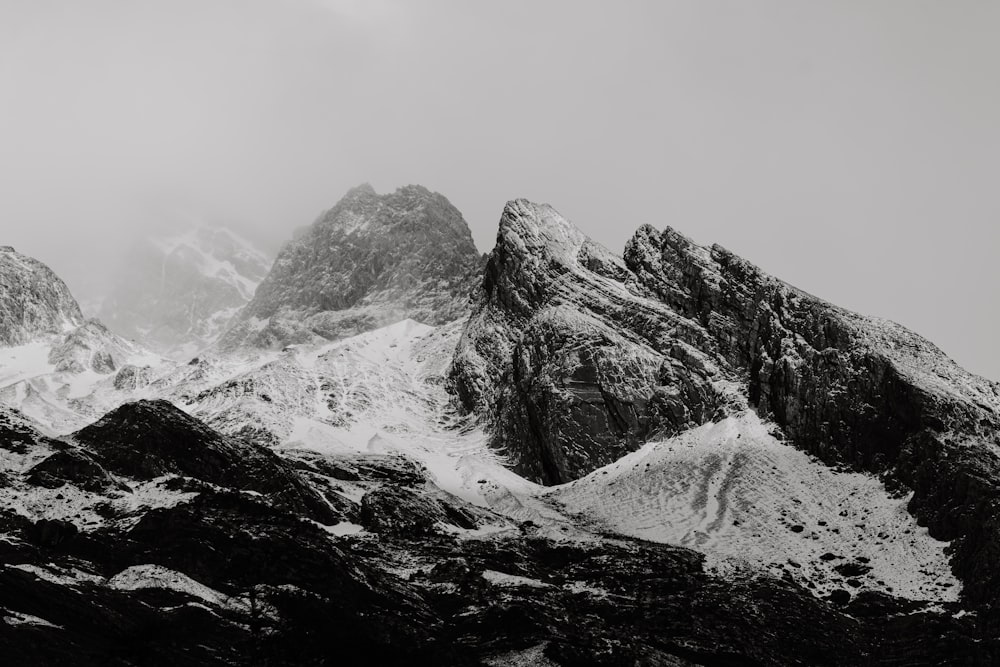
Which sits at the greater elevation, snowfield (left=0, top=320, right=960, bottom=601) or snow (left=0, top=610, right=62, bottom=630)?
snowfield (left=0, top=320, right=960, bottom=601)

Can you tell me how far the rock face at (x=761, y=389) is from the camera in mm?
145750

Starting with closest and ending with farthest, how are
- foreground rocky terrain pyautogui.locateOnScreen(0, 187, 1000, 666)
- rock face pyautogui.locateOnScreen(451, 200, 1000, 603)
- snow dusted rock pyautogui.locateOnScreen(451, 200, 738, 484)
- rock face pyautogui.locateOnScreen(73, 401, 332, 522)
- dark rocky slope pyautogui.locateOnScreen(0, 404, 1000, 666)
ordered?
dark rocky slope pyautogui.locateOnScreen(0, 404, 1000, 666), foreground rocky terrain pyautogui.locateOnScreen(0, 187, 1000, 666), rock face pyautogui.locateOnScreen(73, 401, 332, 522), rock face pyautogui.locateOnScreen(451, 200, 1000, 603), snow dusted rock pyautogui.locateOnScreen(451, 200, 738, 484)

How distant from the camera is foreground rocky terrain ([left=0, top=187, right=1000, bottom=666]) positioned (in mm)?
90125

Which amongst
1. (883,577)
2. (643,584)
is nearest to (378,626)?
(643,584)

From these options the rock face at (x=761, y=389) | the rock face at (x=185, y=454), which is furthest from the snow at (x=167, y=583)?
the rock face at (x=761, y=389)

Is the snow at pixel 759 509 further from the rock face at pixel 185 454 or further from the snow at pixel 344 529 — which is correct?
the rock face at pixel 185 454

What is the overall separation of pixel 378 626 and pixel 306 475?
5711cm

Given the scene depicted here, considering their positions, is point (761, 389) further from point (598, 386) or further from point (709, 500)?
point (709, 500)

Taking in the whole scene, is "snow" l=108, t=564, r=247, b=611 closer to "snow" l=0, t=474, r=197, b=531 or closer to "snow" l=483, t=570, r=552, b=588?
"snow" l=0, t=474, r=197, b=531

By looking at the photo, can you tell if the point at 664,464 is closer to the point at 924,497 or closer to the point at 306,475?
the point at 924,497

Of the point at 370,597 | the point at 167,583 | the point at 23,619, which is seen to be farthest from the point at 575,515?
the point at 23,619

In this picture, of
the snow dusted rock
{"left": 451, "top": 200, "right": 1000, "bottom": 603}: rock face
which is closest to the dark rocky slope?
{"left": 451, "top": 200, "right": 1000, "bottom": 603}: rock face

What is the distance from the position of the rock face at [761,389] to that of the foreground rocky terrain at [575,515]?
0.42 m

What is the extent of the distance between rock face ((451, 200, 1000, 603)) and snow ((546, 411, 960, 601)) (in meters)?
3.76
